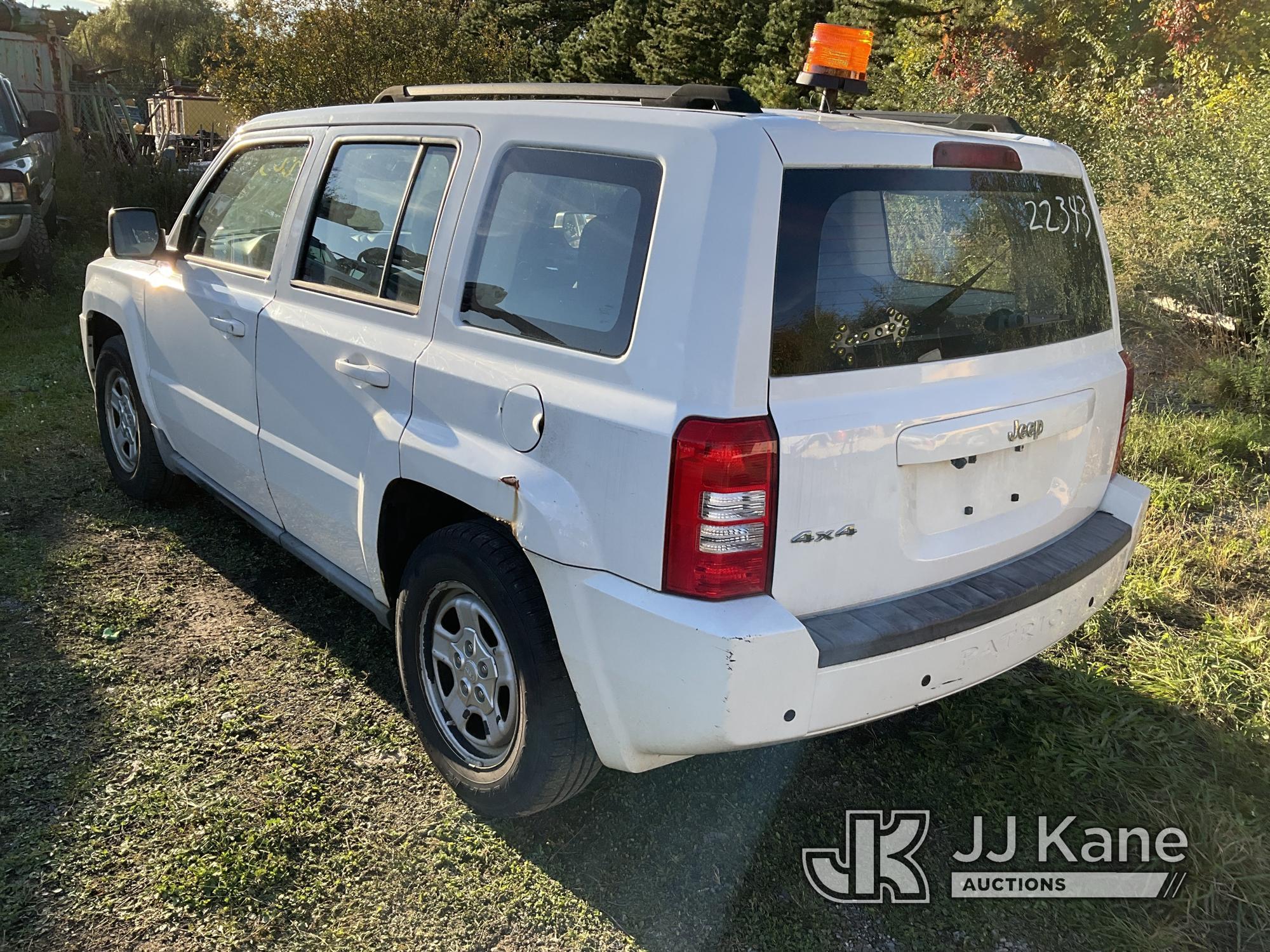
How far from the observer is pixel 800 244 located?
214cm

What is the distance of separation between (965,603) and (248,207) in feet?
9.60

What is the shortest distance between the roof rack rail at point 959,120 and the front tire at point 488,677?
156cm

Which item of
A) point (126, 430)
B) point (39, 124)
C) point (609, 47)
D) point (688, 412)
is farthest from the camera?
point (609, 47)

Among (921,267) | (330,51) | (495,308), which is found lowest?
(495,308)

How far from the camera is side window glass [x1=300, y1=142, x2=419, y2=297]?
2.93m

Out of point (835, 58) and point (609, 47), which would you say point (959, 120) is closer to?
point (835, 58)

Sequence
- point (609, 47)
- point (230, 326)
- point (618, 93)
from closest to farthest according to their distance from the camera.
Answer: point (618, 93), point (230, 326), point (609, 47)

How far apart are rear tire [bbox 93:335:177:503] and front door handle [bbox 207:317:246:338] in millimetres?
994

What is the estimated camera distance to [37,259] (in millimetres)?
8875

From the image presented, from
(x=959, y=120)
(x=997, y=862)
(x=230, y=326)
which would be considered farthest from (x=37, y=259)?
(x=997, y=862)

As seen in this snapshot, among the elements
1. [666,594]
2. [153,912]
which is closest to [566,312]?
[666,594]

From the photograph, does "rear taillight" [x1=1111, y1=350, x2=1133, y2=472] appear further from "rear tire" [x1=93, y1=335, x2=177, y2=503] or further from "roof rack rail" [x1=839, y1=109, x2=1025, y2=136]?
"rear tire" [x1=93, y1=335, x2=177, y2=503]

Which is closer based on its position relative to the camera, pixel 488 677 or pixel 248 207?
pixel 488 677

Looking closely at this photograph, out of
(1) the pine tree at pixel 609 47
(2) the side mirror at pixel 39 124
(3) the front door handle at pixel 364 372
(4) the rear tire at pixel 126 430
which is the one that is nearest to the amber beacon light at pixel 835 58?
(3) the front door handle at pixel 364 372
